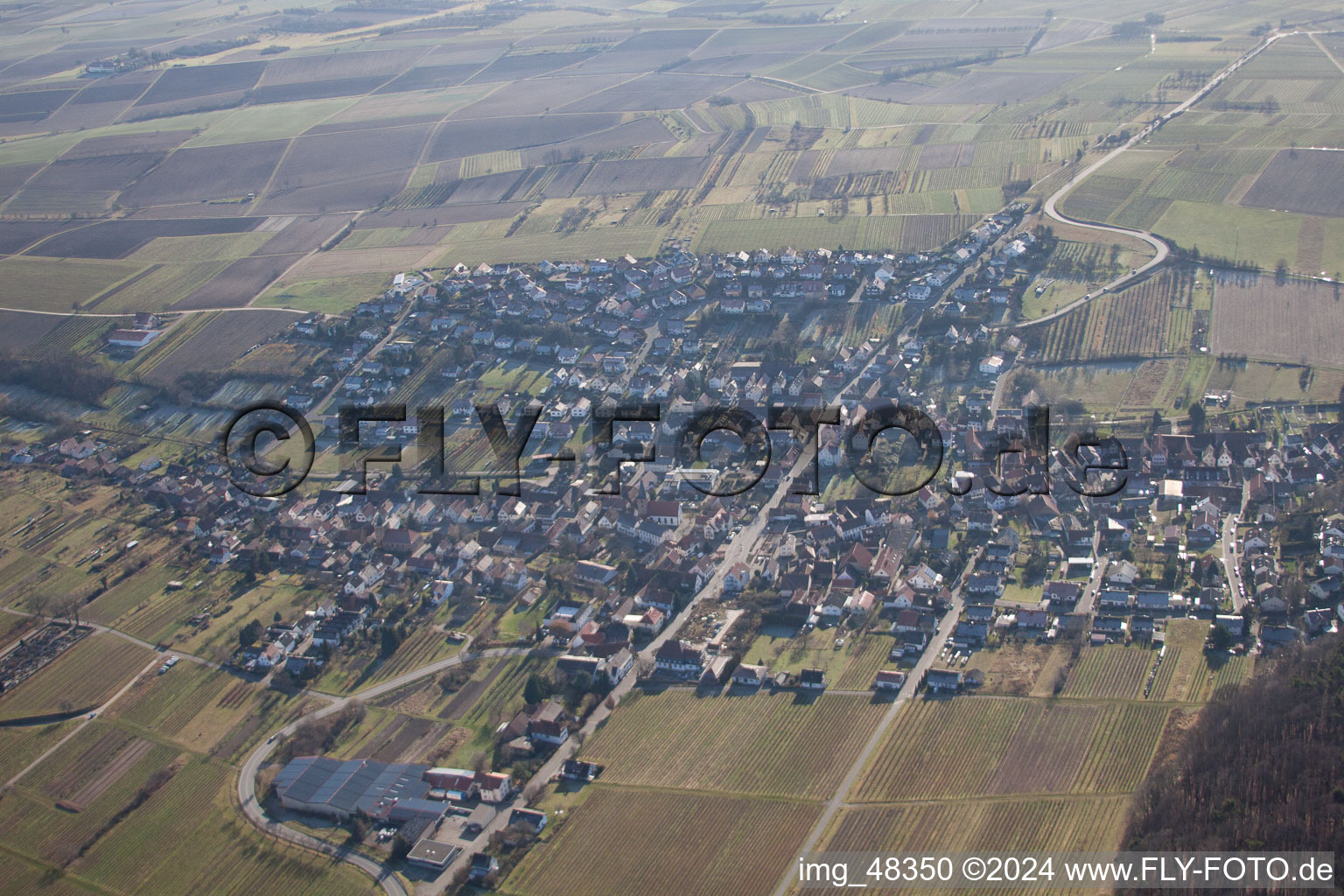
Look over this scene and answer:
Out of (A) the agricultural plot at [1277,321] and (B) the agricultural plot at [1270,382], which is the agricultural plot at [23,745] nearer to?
(B) the agricultural plot at [1270,382]

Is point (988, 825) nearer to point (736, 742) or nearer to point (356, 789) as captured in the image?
point (736, 742)

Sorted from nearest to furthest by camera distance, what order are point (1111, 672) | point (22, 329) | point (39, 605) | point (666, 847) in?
point (666, 847) → point (1111, 672) → point (39, 605) → point (22, 329)

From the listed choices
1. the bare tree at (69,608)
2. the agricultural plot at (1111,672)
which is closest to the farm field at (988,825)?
the agricultural plot at (1111,672)

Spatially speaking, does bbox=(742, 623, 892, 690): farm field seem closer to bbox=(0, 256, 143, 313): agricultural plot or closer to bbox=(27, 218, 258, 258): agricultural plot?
bbox=(0, 256, 143, 313): agricultural plot

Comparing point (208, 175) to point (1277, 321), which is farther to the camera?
point (208, 175)

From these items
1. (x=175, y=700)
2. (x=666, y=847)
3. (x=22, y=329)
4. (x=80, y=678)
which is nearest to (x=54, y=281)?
(x=22, y=329)

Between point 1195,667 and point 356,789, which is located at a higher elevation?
point 356,789

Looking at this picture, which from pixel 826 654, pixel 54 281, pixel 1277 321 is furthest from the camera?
pixel 54 281
